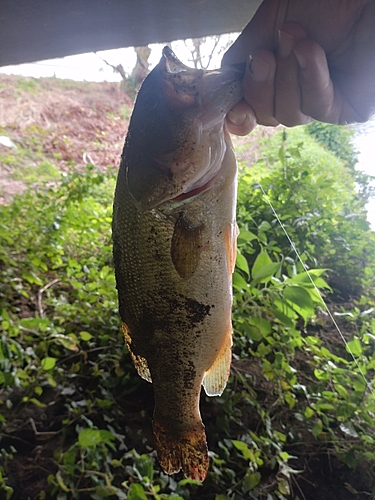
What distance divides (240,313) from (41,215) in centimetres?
178

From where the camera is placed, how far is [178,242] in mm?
1093

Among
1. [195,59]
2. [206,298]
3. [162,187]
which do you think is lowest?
[206,298]

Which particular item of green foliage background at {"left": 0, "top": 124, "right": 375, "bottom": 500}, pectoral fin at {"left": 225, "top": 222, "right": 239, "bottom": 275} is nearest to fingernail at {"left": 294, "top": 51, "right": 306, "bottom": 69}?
pectoral fin at {"left": 225, "top": 222, "right": 239, "bottom": 275}

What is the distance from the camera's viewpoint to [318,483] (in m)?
1.96

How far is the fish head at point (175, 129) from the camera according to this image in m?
0.87

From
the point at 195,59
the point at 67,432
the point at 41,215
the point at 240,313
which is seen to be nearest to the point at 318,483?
the point at 240,313

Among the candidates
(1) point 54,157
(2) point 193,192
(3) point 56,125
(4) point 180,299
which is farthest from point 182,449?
(3) point 56,125

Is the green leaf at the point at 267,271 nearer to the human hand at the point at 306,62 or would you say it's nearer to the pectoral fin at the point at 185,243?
the pectoral fin at the point at 185,243

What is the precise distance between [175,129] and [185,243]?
327 millimetres

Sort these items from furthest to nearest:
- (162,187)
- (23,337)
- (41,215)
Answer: (41,215)
(23,337)
(162,187)

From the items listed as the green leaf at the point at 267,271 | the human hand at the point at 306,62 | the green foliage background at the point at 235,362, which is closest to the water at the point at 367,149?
the green foliage background at the point at 235,362

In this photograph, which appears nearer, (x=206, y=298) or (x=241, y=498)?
(x=206, y=298)

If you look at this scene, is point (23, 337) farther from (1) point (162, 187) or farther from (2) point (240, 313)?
(1) point (162, 187)

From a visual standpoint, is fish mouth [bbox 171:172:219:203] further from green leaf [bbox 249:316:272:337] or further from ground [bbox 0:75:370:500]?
ground [bbox 0:75:370:500]
